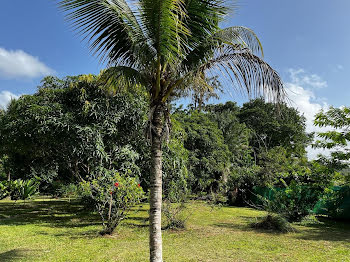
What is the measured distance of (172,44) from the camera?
4098 mm

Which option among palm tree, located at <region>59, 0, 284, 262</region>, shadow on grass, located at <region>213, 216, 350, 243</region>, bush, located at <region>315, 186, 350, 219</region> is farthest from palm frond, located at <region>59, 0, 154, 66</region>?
bush, located at <region>315, 186, 350, 219</region>

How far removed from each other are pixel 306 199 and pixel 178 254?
21.1 feet

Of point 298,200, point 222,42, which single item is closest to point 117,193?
point 222,42

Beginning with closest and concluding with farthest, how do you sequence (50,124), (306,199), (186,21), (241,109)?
(186,21) → (50,124) → (306,199) → (241,109)

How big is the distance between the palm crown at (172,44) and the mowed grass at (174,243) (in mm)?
3659

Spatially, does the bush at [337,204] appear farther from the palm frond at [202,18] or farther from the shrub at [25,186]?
the shrub at [25,186]

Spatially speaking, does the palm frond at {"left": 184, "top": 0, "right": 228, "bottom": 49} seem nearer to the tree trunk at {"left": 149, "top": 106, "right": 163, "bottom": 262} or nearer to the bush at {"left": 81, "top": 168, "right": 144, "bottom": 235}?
the tree trunk at {"left": 149, "top": 106, "right": 163, "bottom": 262}

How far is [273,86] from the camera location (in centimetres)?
421

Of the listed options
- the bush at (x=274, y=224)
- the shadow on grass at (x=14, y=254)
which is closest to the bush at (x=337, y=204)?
the bush at (x=274, y=224)

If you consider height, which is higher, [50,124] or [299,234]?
[50,124]

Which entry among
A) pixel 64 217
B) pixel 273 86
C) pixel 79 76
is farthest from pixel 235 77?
pixel 64 217

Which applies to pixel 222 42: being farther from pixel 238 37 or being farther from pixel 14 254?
pixel 14 254

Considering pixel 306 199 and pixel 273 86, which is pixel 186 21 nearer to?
pixel 273 86

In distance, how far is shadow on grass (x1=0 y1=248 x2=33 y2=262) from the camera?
5445mm
